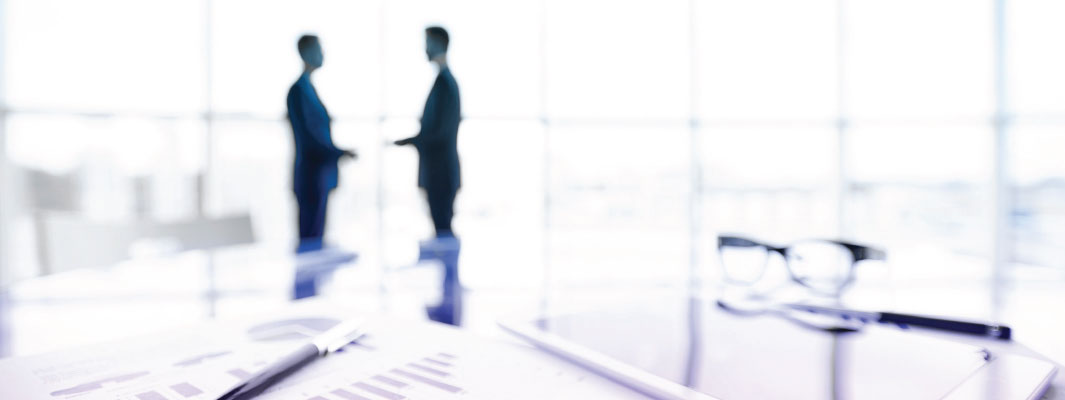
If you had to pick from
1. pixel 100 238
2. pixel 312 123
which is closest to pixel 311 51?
pixel 312 123

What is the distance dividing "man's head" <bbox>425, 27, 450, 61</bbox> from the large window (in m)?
1.92

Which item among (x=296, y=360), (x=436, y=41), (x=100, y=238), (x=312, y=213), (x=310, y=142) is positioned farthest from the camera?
(x=312, y=213)

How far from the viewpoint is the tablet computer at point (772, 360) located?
268 mm

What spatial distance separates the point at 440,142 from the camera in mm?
1407

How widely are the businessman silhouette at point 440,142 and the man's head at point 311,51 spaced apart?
36cm

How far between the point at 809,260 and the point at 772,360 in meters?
0.39

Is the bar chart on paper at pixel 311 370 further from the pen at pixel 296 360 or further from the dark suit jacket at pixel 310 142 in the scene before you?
the dark suit jacket at pixel 310 142

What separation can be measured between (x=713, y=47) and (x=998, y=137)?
2.36 m

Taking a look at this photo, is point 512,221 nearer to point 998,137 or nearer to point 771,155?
point 771,155

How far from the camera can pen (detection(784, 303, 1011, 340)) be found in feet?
1.32

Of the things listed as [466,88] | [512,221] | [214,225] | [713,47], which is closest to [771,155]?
[713,47]

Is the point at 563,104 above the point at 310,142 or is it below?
above

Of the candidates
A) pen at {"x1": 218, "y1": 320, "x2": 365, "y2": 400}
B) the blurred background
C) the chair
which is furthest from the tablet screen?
the blurred background

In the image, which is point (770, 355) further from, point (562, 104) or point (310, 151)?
point (562, 104)
